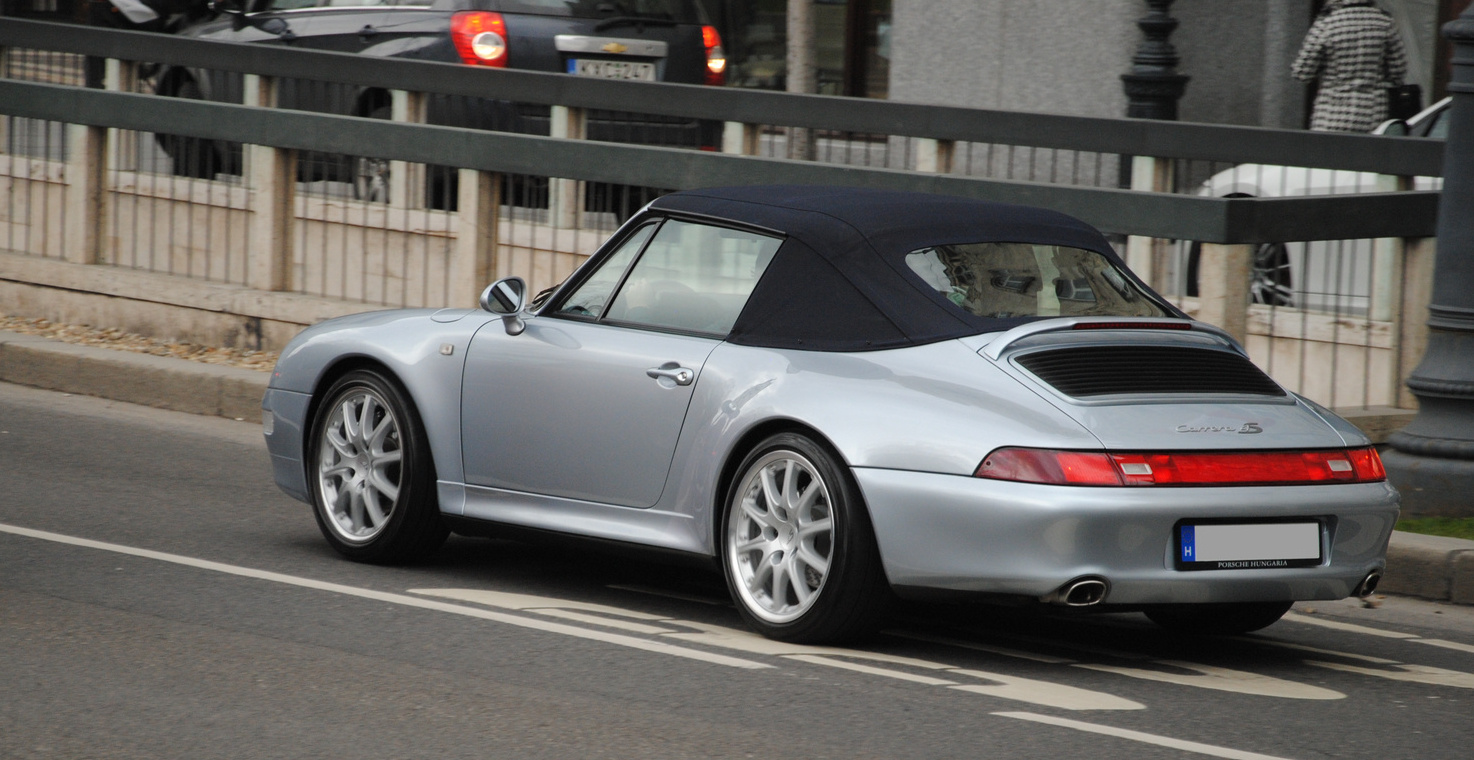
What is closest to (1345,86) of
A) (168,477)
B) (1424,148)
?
(1424,148)

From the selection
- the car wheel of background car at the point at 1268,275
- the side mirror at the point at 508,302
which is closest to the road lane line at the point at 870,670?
the side mirror at the point at 508,302

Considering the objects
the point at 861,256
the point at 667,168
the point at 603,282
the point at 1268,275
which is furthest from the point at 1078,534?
the point at 667,168

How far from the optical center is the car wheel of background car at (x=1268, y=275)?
8.61 meters


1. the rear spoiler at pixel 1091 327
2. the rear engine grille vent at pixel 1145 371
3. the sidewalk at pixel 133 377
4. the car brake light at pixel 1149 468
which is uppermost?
the rear spoiler at pixel 1091 327

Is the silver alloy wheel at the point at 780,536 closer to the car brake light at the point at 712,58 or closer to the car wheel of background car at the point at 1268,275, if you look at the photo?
the car wheel of background car at the point at 1268,275

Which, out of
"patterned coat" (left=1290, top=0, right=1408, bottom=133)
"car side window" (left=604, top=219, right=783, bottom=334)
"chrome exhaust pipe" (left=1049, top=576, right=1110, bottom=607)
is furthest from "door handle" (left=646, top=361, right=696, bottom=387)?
"patterned coat" (left=1290, top=0, right=1408, bottom=133)

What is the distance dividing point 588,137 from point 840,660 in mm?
6148

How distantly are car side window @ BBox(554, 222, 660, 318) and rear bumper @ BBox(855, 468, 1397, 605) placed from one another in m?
1.40

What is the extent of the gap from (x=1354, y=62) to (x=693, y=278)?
8964 mm

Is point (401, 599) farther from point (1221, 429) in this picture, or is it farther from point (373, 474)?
point (1221, 429)

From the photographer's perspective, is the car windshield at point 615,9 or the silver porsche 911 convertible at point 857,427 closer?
the silver porsche 911 convertible at point 857,427

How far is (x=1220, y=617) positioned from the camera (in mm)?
6211

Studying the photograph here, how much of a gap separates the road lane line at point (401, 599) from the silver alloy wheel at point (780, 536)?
26 centimetres

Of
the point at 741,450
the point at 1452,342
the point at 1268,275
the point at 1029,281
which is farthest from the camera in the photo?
the point at 1268,275
